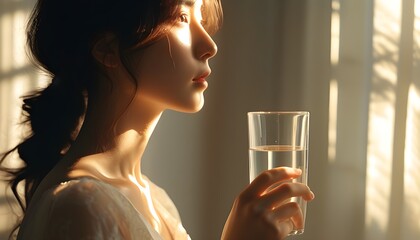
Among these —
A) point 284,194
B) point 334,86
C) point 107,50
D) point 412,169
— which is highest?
point 107,50

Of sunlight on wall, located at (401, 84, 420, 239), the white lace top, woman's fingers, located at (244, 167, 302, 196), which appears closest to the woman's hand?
woman's fingers, located at (244, 167, 302, 196)

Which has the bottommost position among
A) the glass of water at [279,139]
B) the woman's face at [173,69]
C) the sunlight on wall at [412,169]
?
the sunlight on wall at [412,169]

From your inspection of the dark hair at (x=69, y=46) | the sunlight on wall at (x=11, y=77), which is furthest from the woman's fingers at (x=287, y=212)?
the sunlight on wall at (x=11, y=77)

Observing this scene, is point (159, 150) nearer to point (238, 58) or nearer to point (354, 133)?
point (238, 58)

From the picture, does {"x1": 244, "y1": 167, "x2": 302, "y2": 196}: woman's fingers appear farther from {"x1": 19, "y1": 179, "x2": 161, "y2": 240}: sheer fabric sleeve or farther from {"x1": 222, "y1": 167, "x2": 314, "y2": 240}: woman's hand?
{"x1": 19, "y1": 179, "x2": 161, "y2": 240}: sheer fabric sleeve

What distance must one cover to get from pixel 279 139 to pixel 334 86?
3.87 ft

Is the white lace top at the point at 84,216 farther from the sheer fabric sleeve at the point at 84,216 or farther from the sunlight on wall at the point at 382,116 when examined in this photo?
the sunlight on wall at the point at 382,116

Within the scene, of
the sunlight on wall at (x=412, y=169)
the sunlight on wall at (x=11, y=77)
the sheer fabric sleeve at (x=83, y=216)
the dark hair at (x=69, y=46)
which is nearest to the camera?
the sheer fabric sleeve at (x=83, y=216)

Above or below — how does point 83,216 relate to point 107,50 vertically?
below

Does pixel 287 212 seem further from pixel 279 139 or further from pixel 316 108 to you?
pixel 316 108

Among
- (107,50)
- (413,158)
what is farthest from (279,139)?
(413,158)

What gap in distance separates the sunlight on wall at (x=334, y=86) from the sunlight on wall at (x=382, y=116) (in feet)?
0.48

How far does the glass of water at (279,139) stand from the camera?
1106mm

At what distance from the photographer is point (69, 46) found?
124cm
